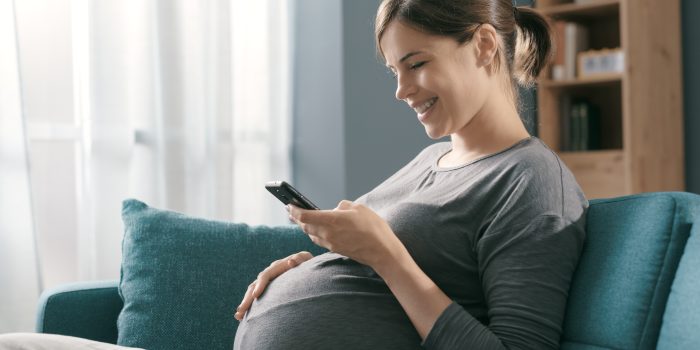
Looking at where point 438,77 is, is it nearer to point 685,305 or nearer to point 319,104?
point 685,305

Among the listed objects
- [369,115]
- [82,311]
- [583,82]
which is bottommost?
[82,311]

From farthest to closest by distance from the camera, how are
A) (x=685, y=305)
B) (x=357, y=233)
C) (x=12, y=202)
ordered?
(x=12, y=202) < (x=357, y=233) < (x=685, y=305)

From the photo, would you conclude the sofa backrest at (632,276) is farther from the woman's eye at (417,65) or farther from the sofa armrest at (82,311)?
the sofa armrest at (82,311)

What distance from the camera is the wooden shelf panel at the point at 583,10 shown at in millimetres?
3186

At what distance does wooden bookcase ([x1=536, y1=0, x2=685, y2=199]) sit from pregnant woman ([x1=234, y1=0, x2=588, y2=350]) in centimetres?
153

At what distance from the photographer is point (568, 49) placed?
3357mm

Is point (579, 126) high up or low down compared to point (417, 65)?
down

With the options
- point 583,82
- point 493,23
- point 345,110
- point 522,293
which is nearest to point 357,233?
point 522,293

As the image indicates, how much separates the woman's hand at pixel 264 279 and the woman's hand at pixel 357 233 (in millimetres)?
266

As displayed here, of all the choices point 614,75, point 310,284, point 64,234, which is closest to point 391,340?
point 310,284

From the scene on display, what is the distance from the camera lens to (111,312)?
5.48 feet

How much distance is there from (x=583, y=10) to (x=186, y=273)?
2.25 m

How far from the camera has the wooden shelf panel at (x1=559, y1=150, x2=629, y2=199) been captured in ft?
10.3

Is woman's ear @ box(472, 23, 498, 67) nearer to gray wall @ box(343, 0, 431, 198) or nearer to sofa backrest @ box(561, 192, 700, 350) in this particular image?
sofa backrest @ box(561, 192, 700, 350)
